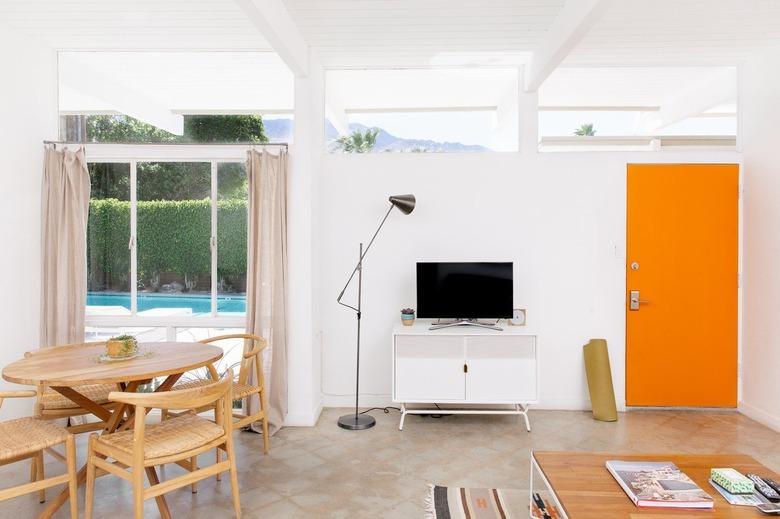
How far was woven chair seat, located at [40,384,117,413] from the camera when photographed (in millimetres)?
3092

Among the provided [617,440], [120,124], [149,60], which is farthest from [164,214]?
[617,440]

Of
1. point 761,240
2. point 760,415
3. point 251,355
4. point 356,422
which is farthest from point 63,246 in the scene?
point 760,415

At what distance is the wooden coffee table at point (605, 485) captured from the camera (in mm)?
1996

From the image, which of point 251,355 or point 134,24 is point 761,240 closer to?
point 251,355

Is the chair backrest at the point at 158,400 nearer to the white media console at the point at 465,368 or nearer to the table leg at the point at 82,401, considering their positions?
the table leg at the point at 82,401

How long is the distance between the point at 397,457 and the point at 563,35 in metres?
2.96

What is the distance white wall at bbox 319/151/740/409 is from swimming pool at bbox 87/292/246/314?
0.74m

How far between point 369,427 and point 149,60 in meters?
3.46

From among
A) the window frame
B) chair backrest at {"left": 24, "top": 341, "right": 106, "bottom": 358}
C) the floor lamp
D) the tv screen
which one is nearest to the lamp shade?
the floor lamp

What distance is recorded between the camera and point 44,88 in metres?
4.11

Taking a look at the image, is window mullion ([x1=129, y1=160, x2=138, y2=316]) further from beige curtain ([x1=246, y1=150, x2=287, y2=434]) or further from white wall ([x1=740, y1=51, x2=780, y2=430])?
white wall ([x1=740, y1=51, x2=780, y2=430])

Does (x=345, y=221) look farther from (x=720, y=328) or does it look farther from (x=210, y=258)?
(x=720, y=328)

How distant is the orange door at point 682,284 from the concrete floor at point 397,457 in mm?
252

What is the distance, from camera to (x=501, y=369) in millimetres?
4027
